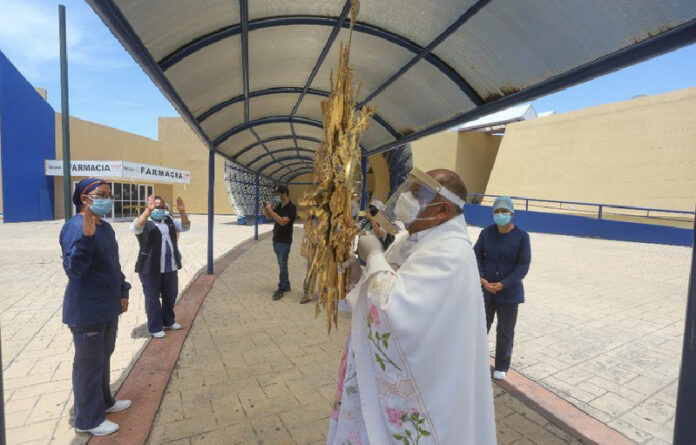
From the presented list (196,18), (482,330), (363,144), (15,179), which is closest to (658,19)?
(482,330)

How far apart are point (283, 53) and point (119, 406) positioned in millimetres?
3991

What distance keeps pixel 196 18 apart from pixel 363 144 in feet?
14.0

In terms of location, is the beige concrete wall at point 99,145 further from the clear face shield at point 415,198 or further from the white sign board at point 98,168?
the clear face shield at point 415,198

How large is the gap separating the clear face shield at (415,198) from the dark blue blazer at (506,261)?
6.71ft

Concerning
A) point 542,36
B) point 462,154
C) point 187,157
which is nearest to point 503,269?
point 542,36

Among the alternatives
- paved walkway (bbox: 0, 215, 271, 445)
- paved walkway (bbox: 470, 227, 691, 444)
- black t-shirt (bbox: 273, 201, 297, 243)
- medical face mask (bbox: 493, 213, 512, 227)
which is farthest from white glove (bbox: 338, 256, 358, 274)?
black t-shirt (bbox: 273, 201, 297, 243)

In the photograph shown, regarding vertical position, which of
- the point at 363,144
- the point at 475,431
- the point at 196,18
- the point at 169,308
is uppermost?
the point at 196,18

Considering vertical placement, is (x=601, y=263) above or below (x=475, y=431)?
below

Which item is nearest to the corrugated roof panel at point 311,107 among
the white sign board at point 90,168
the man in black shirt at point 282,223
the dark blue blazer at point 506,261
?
the man in black shirt at point 282,223

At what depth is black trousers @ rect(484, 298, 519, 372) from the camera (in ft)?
12.4

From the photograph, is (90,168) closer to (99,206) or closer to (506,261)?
(99,206)

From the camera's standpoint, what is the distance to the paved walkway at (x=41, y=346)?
292cm

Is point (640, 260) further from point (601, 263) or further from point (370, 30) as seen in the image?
point (370, 30)

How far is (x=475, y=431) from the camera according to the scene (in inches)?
71.6
